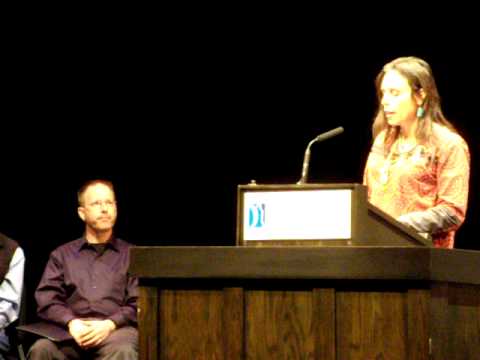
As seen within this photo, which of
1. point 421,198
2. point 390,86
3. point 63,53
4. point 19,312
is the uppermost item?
point 63,53

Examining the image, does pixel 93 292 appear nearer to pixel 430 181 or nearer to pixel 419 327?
pixel 430 181

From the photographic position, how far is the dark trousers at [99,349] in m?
3.76

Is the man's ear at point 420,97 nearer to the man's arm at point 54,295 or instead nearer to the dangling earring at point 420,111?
the dangling earring at point 420,111

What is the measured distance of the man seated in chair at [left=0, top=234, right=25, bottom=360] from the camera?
404cm

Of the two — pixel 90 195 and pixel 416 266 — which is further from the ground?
pixel 90 195

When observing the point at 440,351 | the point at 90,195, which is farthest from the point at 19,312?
the point at 440,351

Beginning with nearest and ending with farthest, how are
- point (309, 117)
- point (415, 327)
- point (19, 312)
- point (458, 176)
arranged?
1. point (415, 327)
2. point (458, 176)
3. point (19, 312)
4. point (309, 117)

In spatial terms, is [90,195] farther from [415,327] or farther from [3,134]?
[415,327]

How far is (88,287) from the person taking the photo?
412cm

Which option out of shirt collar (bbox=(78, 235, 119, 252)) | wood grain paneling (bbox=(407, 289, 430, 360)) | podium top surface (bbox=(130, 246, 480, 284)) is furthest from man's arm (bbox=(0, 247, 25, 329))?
wood grain paneling (bbox=(407, 289, 430, 360))

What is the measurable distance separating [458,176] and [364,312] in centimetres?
75

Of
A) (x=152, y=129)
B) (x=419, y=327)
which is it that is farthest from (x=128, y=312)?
(x=419, y=327)

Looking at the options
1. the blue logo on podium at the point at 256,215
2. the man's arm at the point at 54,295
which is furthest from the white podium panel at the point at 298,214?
the man's arm at the point at 54,295

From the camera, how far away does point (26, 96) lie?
4930mm
